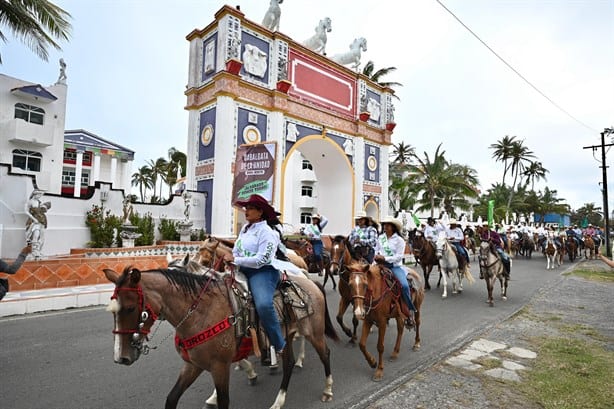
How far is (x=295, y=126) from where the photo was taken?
691 inches

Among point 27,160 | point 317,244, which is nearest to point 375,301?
point 317,244

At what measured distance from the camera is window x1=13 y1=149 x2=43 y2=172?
21562 millimetres

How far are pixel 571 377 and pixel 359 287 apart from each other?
3.02 m

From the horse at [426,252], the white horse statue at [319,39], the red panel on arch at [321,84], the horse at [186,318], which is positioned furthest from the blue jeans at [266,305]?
the white horse statue at [319,39]

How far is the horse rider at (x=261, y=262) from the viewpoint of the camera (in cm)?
325

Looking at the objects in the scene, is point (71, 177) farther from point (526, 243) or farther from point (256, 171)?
point (526, 243)

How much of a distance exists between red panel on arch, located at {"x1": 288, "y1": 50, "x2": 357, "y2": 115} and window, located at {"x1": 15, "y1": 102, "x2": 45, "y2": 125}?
1748 cm

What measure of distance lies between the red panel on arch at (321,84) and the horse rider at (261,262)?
1505 centimetres

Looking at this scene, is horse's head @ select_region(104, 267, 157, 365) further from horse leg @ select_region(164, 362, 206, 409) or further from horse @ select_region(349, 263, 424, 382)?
horse @ select_region(349, 263, 424, 382)

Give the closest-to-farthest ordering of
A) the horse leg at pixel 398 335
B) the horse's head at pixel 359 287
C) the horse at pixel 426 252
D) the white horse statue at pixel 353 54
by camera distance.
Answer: the horse's head at pixel 359 287 < the horse leg at pixel 398 335 < the horse at pixel 426 252 < the white horse statue at pixel 353 54

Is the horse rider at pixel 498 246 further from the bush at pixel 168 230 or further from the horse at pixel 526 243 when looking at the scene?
the horse at pixel 526 243

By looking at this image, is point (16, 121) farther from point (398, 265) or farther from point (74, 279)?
point (398, 265)

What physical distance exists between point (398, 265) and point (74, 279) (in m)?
7.97

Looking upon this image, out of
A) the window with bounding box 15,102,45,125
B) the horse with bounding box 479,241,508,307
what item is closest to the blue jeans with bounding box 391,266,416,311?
the horse with bounding box 479,241,508,307
